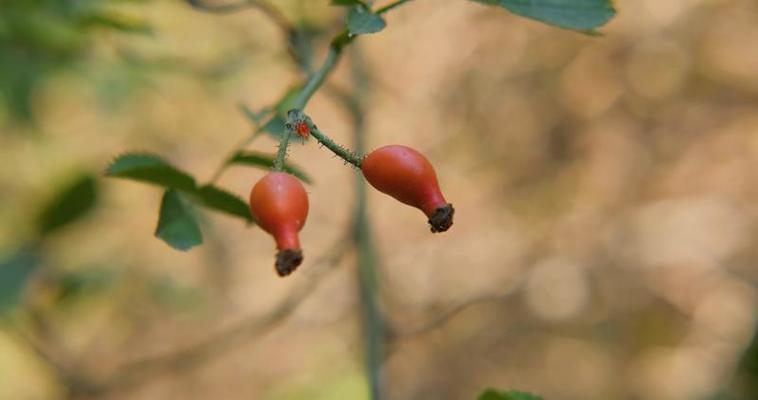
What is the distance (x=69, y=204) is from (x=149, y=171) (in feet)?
3.17

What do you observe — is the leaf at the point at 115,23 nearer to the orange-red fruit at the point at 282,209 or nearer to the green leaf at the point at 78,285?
the green leaf at the point at 78,285

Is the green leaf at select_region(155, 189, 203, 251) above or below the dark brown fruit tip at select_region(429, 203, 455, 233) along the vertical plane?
above

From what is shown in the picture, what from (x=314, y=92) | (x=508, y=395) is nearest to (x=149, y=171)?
(x=314, y=92)

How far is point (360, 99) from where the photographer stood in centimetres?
260

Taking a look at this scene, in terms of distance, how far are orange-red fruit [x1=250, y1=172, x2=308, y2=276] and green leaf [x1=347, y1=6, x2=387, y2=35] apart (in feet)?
0.76

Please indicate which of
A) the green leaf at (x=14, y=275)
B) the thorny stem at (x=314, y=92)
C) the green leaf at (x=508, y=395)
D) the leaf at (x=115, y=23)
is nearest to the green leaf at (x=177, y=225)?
the thorny stem at (x=314, y=92)

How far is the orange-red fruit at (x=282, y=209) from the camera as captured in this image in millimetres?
826

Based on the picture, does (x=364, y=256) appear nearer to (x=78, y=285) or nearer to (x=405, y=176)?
(x=78, y=285)

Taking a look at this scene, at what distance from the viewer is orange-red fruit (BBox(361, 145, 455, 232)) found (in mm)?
868

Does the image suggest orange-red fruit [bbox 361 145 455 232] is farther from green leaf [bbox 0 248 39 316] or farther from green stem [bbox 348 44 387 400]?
green leaf [bbox 0 248 39 316]

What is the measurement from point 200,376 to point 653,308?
2329mm

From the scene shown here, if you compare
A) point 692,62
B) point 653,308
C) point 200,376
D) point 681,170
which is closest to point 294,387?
point 200,376

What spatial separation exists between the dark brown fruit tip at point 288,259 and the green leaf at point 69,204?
128 cm

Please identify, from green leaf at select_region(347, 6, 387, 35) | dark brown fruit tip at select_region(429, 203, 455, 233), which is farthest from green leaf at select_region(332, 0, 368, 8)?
dark brown fruit tip at select_region(429, 203, 455, 233)
